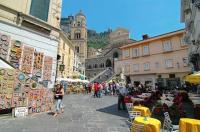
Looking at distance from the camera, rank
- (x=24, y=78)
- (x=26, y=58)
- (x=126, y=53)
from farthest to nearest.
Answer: (x=126, y=53) < (x=26, y=58) < (x=24, y=78)

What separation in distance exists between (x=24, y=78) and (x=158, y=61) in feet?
84.3

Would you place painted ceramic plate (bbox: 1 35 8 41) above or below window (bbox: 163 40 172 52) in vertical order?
below

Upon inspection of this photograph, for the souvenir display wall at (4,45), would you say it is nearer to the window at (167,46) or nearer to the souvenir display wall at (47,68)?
the souvenir display wall at (47,68)

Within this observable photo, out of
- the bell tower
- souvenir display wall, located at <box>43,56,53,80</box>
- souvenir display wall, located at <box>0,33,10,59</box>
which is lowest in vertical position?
souvenir display wall, located at <box>43,56,53,80</box>

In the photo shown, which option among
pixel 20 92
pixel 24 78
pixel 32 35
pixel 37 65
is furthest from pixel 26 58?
pixel 20 92

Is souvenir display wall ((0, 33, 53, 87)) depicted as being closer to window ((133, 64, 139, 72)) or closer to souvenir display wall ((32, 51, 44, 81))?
souvenir display wall ((32, 51, 44, 81))

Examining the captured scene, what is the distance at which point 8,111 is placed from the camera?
29.7ft

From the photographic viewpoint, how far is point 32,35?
12.3m

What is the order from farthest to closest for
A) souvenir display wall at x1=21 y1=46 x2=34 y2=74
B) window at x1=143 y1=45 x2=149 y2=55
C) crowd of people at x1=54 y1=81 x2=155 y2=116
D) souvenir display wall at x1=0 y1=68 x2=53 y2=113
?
window at x1=143 y1=45 x2=149 y2=55 < souvenir display wall at x1=21 y1=46 x2=34 y2=74 < crowd of people at x1=54 y1=81 x2=155 y2=116 < souvenir display wall at x1=0 y1=68 x2=53 y2=113

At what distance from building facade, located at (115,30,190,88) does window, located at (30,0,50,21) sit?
21.3 meters

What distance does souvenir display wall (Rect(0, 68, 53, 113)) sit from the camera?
26.8 feet

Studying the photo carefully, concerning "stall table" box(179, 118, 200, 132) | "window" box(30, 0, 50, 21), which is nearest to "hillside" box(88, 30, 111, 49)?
"window" box(30, 0, 50, 21)

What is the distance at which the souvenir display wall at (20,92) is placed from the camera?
8.16 m

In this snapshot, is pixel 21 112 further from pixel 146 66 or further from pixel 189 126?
pixel 146 66
